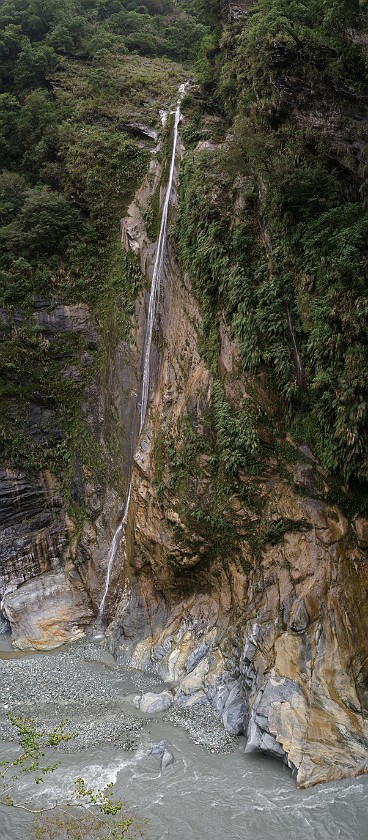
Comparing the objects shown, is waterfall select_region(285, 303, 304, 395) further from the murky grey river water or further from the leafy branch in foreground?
the leafy branch in foreground

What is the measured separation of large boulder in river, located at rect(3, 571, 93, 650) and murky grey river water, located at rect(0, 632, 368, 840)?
560 cm

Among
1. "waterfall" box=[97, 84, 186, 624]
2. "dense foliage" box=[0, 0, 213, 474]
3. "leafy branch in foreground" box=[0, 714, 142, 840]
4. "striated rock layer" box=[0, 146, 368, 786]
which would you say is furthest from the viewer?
"dense foliage" box=[0, 0, 213, 474]

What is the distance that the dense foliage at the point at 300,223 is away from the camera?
11.3 m

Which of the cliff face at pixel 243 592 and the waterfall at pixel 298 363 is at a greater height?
the waterfall at pixel 298 363

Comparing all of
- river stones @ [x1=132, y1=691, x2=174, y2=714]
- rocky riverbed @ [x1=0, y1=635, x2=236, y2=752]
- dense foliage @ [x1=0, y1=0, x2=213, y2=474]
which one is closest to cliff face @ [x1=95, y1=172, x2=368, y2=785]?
river stones @ [x1=132, y1=691, x2=174, y2=714]

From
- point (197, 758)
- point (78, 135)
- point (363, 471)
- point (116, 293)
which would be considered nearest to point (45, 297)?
point (116, 293)

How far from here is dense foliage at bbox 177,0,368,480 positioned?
11.3 m

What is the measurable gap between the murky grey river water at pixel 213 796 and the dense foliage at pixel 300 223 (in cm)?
507

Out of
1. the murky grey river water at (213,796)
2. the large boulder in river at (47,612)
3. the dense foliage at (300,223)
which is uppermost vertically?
the dense foliage at (300,223)

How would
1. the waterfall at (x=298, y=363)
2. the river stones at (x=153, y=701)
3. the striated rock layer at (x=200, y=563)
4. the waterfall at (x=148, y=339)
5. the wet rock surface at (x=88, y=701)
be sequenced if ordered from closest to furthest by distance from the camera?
the striated rock layer at (x=200, y=563) → the wet rock surface at (x=88, y=701) → the river stones at (x=153, y=701) → the waterfall at (x=298, y=363) → the waterfall at (x=148, y=339)

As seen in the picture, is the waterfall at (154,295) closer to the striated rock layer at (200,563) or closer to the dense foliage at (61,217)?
the striated rock layer at (200,563)

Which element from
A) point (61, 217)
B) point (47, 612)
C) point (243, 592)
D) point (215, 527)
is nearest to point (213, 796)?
point (243, 592)

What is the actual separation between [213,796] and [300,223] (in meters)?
10.6

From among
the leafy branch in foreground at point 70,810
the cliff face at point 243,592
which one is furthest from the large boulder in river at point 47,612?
the leafy branch in foreground at point 70,810
